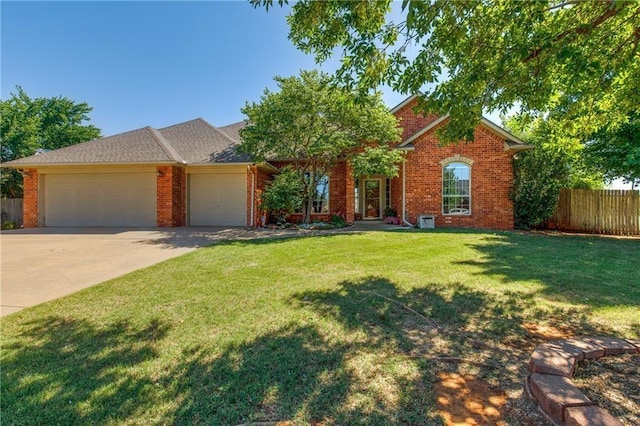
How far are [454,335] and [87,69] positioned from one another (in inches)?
698

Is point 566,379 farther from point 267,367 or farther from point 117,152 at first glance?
point 117,152

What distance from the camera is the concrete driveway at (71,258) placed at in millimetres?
5176

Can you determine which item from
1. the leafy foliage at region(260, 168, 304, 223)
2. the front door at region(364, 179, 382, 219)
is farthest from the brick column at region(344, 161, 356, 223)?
the leafy foliage at region(260, 168, 304, 223)

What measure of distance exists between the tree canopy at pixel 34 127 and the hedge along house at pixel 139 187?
912cm

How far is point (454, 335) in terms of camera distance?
11.2 feet

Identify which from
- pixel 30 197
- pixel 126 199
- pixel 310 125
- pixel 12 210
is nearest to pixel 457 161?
pixel 310 125

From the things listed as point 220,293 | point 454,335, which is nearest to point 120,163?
point 220,293

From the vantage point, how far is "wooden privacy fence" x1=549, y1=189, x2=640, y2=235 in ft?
42.1

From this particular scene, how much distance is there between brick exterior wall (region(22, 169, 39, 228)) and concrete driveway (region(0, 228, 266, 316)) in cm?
406

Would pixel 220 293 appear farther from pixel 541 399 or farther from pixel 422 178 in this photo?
pixel 422 178

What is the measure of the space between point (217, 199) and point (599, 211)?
58.0 ft

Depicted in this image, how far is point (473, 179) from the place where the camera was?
1361 centimetres

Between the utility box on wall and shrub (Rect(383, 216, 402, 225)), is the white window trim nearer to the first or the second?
the utility box on wall

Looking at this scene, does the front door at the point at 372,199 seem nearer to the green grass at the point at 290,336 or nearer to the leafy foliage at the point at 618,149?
the leafy foliage at the point at 618,149
